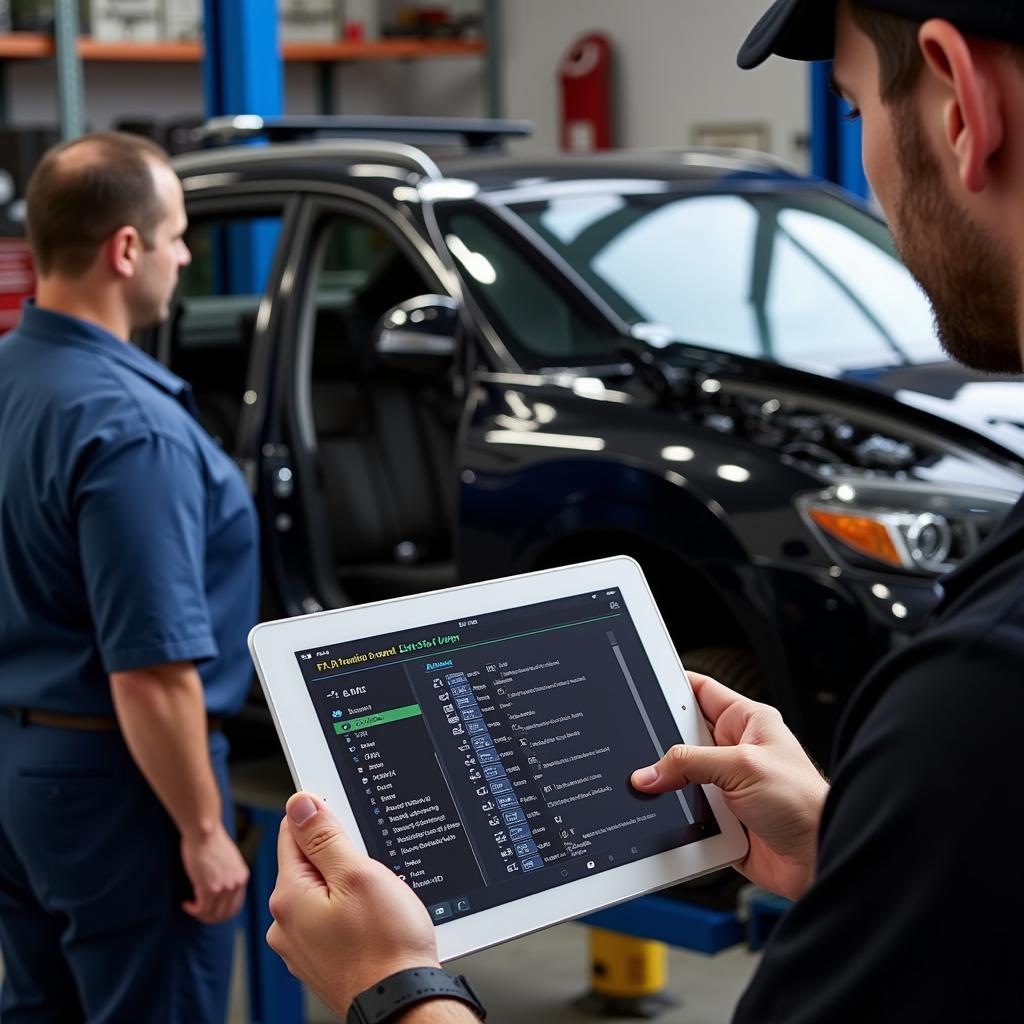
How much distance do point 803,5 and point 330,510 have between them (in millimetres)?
3558

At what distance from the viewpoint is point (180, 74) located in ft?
37.3

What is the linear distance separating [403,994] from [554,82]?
10755 millimetres

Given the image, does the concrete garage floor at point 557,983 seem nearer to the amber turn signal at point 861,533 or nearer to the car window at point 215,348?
the amber turn signal at point 861,533

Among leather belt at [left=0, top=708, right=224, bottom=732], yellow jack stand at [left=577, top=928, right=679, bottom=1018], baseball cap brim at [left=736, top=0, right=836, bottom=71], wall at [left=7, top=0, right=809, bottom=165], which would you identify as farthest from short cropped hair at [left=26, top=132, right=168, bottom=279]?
wall at [left=7, top=0, right=809, bottom=165]

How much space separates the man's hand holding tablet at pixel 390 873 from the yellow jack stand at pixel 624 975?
2.74 meters

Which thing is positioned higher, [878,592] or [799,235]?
[799,235]

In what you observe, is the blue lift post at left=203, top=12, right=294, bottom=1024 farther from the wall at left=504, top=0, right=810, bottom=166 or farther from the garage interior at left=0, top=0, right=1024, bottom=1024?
the wall at left=504, top=0, right=810, bottom=166

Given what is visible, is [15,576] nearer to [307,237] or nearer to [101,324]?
[101,324]

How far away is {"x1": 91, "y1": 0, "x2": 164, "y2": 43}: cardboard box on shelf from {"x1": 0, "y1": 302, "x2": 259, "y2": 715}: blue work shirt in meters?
8.29

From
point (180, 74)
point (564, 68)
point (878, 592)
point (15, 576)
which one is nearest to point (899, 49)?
point (15, 576)

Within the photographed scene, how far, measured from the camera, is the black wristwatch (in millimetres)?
1153

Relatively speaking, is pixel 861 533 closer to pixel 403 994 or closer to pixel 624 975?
pixel 624 975

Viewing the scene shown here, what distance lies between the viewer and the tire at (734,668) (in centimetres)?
324

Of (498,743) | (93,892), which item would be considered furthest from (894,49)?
(93,892)
